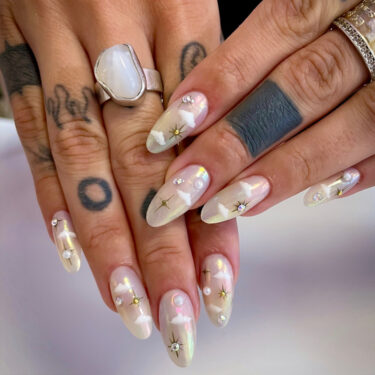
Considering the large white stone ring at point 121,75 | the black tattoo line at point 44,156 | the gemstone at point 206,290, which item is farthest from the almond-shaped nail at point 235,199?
the black tattoo line at point 44,156

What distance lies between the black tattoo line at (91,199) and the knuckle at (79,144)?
0.03 metres

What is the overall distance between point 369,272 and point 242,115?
1.40 ft

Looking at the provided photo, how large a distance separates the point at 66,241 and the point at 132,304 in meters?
0.16

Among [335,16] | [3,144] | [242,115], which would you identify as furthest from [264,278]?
[3,144]

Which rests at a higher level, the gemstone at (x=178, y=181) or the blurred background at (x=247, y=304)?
the gemstone at (x=178, y=181)

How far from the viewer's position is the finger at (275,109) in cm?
60

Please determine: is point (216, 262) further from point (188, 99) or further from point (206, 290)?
point (188, 99)

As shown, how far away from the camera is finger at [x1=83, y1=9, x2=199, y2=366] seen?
59 centimetres

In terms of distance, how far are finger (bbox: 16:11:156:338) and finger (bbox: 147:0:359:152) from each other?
0.12m

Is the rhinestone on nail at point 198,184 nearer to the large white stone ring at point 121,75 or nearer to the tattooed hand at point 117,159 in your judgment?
the tattooed hand at point 117,159

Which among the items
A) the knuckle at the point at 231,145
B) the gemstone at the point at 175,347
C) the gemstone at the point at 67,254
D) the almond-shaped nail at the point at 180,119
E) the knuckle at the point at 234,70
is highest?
the knuckle at the point at 234,70

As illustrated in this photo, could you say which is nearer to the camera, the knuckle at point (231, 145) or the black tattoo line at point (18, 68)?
the knuckle at point (231, 145)

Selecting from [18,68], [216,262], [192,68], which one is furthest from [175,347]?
[18,68]

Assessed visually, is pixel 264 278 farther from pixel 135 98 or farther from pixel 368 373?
pixel 135 98
